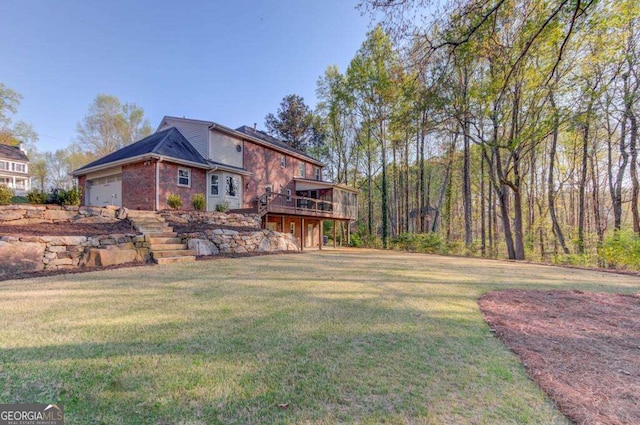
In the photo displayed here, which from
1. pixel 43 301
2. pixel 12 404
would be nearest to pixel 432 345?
pixel 12 404

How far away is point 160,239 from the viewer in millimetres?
7906

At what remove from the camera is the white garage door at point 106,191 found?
1265 centimetres

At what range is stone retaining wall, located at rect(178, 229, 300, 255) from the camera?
859 cm

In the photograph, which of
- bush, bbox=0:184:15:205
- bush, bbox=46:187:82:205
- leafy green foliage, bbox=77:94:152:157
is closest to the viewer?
bush, bbox=0:184:15:205

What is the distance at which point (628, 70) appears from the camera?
1139 centimetres

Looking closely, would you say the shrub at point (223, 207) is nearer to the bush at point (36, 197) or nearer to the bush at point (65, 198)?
the bush at point (65, 198)

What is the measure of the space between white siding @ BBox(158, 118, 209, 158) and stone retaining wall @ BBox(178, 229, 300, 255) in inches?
232

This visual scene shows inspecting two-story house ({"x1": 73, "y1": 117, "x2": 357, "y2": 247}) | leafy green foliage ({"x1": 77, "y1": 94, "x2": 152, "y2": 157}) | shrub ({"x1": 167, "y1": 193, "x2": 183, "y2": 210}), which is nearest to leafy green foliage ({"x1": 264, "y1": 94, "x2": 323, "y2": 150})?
two-story house ({"x1": 73, "y1": 117, "x2": 357, "y2": 247})

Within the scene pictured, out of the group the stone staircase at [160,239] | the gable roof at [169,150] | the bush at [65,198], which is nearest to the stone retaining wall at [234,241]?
the stone staircase at [160,239]

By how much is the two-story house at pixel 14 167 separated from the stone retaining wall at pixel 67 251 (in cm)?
2645

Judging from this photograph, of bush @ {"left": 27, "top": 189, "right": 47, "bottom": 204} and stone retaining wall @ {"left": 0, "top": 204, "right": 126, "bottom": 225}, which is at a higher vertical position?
bush @ {"left": 27, "top": 189, "right": 47, "bottom": 204}

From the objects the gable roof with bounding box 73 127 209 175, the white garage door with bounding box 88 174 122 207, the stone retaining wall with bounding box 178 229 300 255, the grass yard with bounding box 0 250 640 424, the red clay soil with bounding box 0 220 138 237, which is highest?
the gable roof with bounding box 73 127 209 175

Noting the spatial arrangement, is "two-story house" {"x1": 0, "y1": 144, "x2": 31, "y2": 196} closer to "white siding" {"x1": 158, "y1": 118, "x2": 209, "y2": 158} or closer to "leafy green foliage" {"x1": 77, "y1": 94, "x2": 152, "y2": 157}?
"leafy green foliage" {"x1": 77, "y1": 94, "x2": 152, "y2": 157}

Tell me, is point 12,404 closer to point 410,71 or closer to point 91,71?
point 410,71
